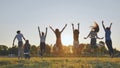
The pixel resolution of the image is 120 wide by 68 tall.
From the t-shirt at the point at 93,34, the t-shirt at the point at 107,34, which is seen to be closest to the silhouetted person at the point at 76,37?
the t-shirt at the point at 93,34

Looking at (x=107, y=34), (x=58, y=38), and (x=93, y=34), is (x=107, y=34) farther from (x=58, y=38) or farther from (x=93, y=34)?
(x=58, y=38)

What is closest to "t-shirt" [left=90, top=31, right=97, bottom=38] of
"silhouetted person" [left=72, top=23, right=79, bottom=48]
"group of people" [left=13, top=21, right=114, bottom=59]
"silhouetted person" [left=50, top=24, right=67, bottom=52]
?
"group of people" [left=13, top=21, right=114, bottom=59]

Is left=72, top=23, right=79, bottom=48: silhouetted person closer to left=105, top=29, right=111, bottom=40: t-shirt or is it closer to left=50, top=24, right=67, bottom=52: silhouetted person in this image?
left=50, top=24, right=67, bottom=52: silhouetted person

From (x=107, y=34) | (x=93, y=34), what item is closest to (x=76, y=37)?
(x=93, y=34)

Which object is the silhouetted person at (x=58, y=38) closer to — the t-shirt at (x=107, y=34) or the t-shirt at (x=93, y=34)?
the t-shirt at (x=93, y=34)

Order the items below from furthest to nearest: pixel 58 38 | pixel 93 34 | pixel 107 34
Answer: pixel 58 38 → pixel 93 34 → pixel 107 34

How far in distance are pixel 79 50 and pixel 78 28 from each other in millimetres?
2032

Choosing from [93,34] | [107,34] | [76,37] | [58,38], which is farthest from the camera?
[58,38]

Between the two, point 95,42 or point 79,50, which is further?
point 79,50

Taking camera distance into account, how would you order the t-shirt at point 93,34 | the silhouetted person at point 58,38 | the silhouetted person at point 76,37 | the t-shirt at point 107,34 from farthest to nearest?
the silhouetted person at point 58,38, the silhouetted person at point 76,37, the t-shirt at point 93,34, the t-shirt at point 107,34

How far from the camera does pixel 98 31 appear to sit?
28.4 m

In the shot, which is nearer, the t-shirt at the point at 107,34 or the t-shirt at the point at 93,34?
the t-shirt at the point at 107,34

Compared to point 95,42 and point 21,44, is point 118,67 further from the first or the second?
point 21,44

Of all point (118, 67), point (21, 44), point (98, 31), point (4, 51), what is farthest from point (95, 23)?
point (4, 51)
